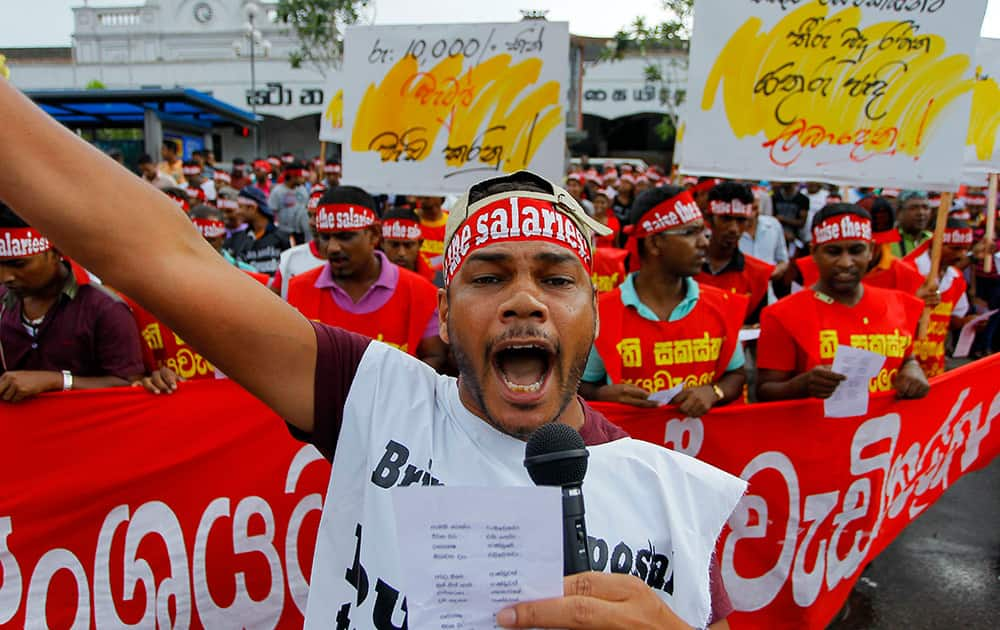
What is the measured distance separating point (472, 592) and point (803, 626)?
3.31m

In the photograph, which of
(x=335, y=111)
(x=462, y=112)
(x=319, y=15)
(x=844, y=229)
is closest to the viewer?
(x=844, y=229)

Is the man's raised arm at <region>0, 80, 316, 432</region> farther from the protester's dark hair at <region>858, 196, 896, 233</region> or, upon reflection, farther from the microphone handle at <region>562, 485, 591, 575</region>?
the protester's dark hair at <region>858, 196, 896, 233</region>

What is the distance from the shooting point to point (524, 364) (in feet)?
5.29

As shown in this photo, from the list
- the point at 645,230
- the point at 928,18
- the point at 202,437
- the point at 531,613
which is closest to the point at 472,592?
the point at 531,613

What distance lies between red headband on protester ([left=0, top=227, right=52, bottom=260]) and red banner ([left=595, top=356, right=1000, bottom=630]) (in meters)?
2.87

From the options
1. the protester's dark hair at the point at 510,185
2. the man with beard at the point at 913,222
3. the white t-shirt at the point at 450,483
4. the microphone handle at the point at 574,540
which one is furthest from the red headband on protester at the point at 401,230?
the man with beard at the point at 913,222

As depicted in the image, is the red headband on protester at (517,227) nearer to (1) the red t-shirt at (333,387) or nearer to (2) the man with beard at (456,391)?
(2) the man with beard at (456,391)

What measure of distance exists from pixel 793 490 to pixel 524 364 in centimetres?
272

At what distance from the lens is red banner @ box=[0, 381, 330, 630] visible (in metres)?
3.20

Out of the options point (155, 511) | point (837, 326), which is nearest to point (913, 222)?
point (837, 326)

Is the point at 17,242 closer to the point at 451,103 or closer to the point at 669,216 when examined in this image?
the point at 451,103

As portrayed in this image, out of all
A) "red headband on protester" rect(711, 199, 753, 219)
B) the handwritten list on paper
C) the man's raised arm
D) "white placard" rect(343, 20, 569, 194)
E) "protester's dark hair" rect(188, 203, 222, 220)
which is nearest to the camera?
the handwritten list on paper

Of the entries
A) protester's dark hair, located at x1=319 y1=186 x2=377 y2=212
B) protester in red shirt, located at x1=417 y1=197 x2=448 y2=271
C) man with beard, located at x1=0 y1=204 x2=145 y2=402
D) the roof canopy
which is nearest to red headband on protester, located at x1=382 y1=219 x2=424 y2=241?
protester's dark hair, located at x1=319 y1=186 x2=377 y2=212

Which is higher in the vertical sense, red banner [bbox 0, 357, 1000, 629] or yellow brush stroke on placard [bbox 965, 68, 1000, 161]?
yellow brush stroke on placard [bbox 965, 68, 1000, 161]
